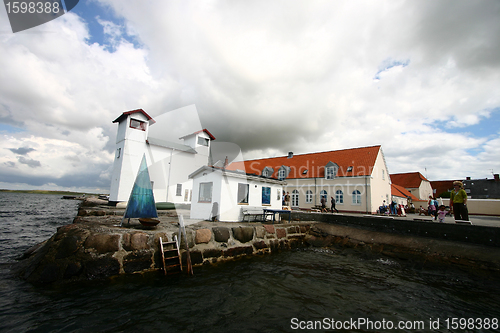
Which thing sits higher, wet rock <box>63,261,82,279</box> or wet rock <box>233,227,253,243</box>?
wet rock <box>233,227,253,243</box>

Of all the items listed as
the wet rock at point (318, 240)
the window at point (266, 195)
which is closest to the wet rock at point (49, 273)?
the window at point (266, 195)

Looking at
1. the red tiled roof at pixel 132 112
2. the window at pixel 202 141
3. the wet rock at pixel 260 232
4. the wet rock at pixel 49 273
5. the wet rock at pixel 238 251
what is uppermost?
the red tiled roof at pixel 132 112

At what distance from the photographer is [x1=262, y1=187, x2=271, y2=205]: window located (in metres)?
16.0

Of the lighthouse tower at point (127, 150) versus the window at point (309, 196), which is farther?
the window at point (309, 196)

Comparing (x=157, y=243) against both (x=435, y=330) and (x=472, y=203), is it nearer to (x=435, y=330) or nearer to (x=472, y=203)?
(x=435, y=330)

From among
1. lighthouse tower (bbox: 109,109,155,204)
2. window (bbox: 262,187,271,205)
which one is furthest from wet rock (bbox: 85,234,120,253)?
lighthouse tower (bbox: 109,109,155,204)

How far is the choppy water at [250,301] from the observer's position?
4637 millimetres

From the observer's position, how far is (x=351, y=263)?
32.6 ft

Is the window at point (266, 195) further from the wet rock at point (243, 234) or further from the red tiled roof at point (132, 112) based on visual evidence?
the red tiled roof at point (132, 112)

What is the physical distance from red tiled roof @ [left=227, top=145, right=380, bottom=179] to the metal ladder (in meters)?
22.8

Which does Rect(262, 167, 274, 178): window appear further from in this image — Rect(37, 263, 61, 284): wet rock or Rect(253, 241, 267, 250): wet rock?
Rect(37, 263, 61, 284): wet rock

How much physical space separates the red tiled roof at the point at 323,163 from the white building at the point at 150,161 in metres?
6.29

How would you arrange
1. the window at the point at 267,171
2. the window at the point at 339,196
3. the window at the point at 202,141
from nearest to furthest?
the window at the point at 339,196, the window at the point at 202,141, the window at the point at 267,171

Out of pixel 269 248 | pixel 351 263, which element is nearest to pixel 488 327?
pixel 351 263
